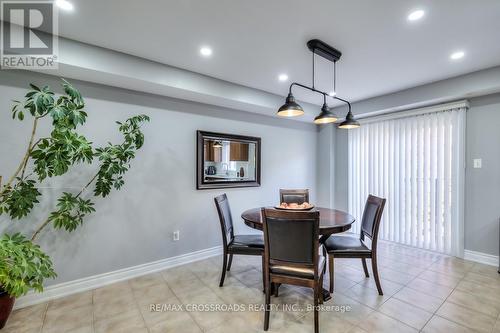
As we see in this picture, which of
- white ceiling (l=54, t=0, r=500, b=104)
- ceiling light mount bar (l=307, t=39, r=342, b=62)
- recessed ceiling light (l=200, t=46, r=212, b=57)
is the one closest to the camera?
white ceiling (l=54, t=0, r=500, b=104)

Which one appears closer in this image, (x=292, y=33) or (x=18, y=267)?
(x=18, y=267)

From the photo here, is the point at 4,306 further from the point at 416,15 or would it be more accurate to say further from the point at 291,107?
the point at 416,15

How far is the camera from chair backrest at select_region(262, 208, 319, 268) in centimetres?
184

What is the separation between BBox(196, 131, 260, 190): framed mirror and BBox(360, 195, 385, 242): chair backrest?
1.80 m

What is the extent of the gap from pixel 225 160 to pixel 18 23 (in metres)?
2.56

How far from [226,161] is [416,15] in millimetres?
2720

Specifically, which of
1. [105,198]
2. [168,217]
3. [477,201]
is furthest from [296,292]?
[477,201]

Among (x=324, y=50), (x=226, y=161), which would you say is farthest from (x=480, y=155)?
(x=226, y=161)

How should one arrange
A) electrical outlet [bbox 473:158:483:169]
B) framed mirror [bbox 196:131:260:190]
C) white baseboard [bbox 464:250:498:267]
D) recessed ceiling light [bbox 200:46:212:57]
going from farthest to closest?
1. framed mirror [bbox 196:131:260:190]
2. electrical outlet [bbox 473:158:483:169]
3. white baseboard [bbox 464:250:498:267]
4. recessed ceiling light [bbox 200:46:212:57]

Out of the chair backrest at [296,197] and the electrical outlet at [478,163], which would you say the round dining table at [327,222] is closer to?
the chair backrest at [296,197]

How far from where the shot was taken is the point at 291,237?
1904 millimetres

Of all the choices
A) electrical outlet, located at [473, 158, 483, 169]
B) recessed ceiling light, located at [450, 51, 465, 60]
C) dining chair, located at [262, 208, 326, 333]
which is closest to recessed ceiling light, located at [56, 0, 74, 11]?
dining chair, located at [262, 208, 326, 333]

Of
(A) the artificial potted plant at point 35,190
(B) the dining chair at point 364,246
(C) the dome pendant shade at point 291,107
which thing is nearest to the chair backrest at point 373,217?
(B) the dining chair at point 364,246

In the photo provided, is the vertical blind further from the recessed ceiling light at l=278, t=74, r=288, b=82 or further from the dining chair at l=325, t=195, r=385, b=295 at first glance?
the recessed ceiling light at l=278, t=74, r=288, b=82
